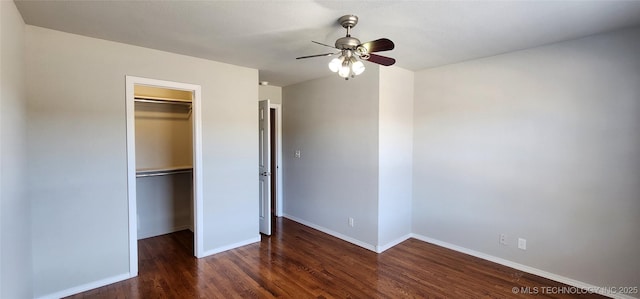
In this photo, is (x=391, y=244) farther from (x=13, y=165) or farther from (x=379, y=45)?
(x=13, y=165)

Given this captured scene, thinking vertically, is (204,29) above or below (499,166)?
above

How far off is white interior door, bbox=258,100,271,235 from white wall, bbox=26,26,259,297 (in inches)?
46.0

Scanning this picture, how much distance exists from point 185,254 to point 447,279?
117 inches

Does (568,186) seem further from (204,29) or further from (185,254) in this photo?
(185,254)

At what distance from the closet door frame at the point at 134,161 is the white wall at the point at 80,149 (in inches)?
1.8

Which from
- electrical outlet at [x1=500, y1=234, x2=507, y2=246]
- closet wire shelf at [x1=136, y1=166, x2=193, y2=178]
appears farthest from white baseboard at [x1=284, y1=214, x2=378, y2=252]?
closet wire shelf at [x1=136, y1=166, x2=193, y2=178]

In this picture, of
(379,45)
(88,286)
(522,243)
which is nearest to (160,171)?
(88,286)

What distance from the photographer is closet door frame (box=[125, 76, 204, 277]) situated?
2.91m

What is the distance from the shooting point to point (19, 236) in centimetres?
211

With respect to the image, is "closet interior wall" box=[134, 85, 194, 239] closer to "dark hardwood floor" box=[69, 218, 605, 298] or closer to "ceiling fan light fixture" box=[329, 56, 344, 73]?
"dark hardwood floor" box=[69, 218, 605, 298]

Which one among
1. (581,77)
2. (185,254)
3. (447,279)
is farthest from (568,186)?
(185,254)

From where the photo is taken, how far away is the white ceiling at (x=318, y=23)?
205 cm

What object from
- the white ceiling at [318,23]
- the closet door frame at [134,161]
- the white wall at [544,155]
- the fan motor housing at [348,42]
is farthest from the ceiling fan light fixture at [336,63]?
the white wall at [544,155]

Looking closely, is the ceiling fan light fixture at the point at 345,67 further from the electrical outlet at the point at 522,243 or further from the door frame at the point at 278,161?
the door frame at the point at 278,161
